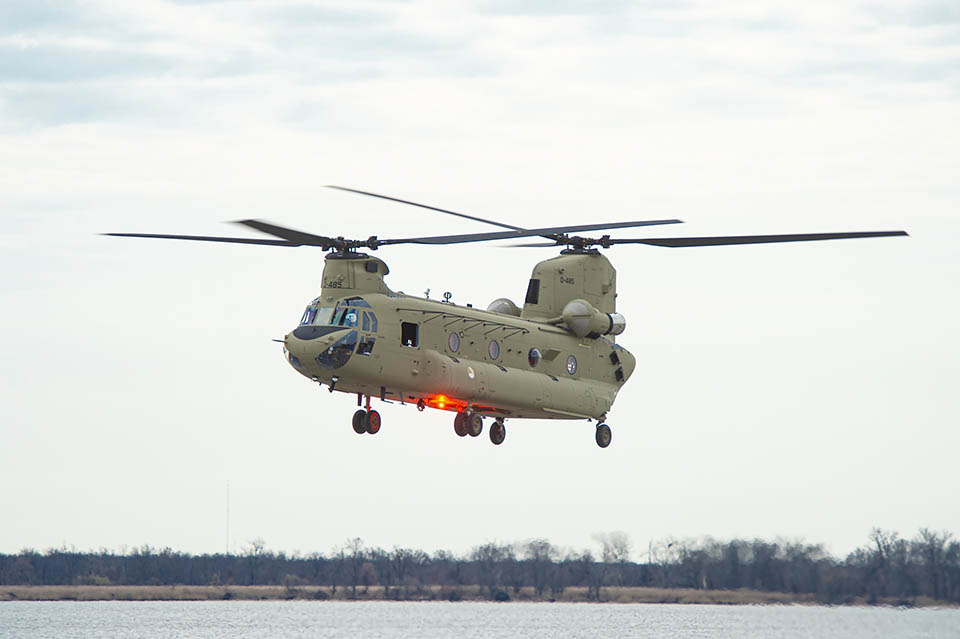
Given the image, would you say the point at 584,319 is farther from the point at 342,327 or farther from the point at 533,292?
the point at 342,327

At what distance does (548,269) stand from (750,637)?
128979 millimetres

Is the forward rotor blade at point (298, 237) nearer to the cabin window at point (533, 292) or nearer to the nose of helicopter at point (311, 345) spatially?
the nose of helicopter at point (311, 345)

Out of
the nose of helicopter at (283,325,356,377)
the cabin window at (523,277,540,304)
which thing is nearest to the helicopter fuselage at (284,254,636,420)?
the nose of helicopter at (283,325,356,377)

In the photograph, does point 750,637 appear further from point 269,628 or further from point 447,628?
point 269,628

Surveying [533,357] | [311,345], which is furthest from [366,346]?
[533,357]

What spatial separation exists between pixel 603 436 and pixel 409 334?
10.9m

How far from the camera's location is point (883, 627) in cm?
12731

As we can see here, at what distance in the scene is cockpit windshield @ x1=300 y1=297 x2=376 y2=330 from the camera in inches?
1666

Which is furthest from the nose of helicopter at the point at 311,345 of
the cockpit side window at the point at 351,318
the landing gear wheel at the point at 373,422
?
the landing gear wheel at the point at 373,422

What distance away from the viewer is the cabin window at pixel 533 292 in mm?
52000

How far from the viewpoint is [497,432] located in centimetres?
4828

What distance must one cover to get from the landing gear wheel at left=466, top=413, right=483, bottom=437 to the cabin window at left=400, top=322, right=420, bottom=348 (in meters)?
4.02

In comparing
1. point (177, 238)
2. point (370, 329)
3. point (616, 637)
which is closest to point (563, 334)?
point (370, 329)

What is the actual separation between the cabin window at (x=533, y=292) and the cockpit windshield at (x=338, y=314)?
10639 millimetres
